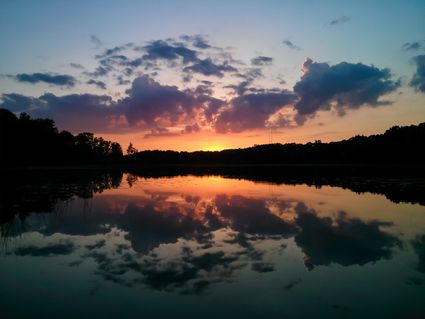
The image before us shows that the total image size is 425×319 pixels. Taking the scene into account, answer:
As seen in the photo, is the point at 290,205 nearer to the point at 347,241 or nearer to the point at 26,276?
the point at 347,241

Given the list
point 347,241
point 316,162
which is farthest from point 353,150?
point 347,241

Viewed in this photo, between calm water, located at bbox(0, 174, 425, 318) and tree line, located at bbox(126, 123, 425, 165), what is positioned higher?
tree line, located at bbox(126, 123, 425, 165)

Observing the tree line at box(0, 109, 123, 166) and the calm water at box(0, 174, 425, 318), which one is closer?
the calm water at box(0, 174, 425, 318)

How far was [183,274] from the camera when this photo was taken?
336 inches

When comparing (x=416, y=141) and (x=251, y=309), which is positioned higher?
(x=416, y=141)

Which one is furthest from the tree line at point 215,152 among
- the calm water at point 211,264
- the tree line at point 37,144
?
the calm water at point 211,264

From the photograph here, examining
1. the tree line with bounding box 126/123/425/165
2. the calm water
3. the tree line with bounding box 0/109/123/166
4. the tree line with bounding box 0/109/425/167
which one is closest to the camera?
the calm water

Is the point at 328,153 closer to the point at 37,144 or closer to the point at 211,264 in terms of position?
the point at 37,144

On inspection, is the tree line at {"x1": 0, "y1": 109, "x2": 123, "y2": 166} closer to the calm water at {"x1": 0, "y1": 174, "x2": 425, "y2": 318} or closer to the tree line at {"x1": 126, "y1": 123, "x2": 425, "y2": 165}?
the tree line at {"x1": 126, "y1": 123, "x2": 425, "y2": 165}

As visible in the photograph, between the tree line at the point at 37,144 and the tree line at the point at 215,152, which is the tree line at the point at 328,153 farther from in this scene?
the tree line at the point at 37,144

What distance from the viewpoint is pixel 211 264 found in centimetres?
933

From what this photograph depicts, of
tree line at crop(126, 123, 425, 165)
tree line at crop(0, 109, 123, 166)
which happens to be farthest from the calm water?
tree line at crop(126, 123, 425, 165)

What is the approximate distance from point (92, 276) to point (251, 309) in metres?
4.09

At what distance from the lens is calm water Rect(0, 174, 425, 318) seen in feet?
22.3
